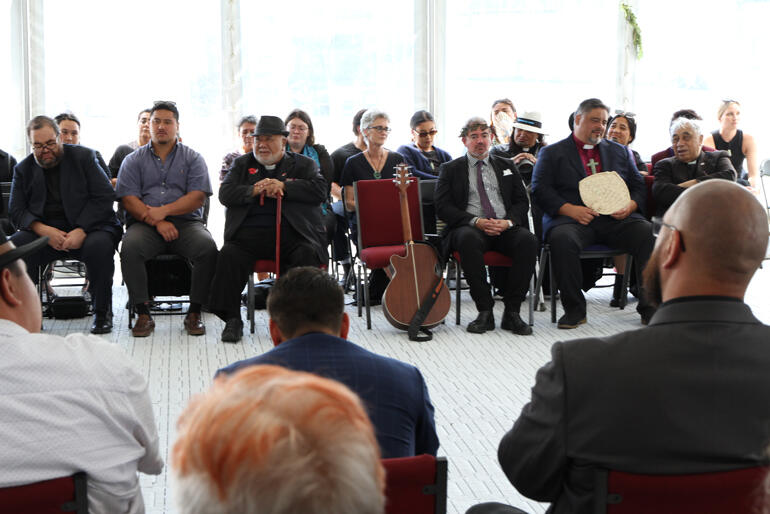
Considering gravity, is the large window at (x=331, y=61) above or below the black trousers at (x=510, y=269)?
above

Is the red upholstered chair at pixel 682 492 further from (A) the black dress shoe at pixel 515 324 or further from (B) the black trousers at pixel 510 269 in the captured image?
(B) the black trousers at pixel 510 269

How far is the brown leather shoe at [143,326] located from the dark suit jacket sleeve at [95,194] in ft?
2.17

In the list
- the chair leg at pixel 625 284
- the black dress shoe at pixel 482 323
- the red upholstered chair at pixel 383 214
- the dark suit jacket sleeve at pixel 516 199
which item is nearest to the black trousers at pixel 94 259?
the red upholstered chair at pixel 383 214

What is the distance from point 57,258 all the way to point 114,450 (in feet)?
13.0

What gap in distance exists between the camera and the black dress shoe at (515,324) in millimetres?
5090

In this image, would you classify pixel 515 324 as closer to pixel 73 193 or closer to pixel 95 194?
pixel 95 194

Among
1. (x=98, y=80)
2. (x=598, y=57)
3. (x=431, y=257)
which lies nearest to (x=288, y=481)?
(x=431, y=257)

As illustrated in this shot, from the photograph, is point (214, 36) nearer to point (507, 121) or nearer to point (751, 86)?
point (507, 121)

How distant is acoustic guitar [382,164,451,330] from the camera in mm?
5062

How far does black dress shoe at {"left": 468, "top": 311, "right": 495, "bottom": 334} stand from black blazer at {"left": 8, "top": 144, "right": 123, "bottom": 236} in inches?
90.8

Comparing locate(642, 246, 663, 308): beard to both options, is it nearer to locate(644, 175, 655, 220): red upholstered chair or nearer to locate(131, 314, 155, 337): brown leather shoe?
locate(131, 314, 155, 337): brown leather shoe

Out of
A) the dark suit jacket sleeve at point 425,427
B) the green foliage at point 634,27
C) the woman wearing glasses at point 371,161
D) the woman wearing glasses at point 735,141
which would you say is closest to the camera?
the dark suit jacket sleeve at point 425,427

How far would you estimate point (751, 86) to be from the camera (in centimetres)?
893

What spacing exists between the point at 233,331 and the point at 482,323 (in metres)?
1.51
